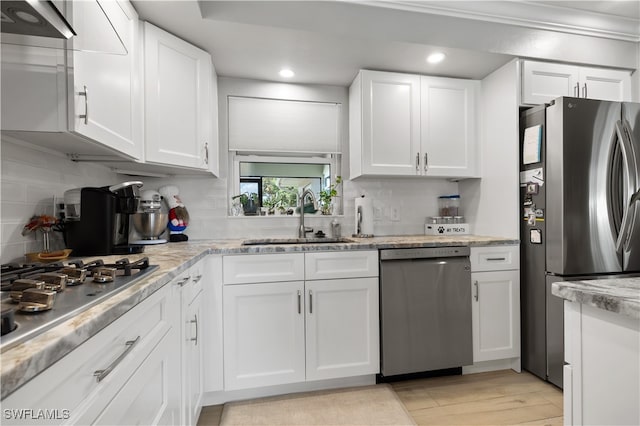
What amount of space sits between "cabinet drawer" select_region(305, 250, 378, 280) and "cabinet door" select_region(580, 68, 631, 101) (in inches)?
82.5

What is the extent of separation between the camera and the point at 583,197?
6.34 ft

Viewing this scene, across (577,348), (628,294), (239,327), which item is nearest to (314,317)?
(239,327)

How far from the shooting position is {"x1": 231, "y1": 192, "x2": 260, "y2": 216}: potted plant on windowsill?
2.58m

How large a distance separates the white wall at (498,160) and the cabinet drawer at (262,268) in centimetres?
159

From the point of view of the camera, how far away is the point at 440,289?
2062 millimetres

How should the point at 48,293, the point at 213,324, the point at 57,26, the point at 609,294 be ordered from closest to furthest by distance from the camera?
1. the point at 48,293
2. the point at 609,294
3. the point at 57,26
4. the point at 213,324

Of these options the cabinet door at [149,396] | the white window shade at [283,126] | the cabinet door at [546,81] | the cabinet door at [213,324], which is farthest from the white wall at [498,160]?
the cabinet door at [149,396]

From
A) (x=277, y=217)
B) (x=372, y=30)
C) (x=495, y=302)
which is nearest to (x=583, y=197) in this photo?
(x=495, y=302)

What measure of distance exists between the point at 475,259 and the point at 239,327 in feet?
5.41

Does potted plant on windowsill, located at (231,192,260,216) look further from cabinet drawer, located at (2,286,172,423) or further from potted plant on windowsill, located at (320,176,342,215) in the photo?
cabinet drawer, located at (2,286,172,423)

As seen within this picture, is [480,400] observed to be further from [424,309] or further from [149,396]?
[149,396]

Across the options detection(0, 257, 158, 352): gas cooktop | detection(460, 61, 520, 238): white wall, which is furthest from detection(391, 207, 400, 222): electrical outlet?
detection(0, 257, 158, 352): gas cooktop

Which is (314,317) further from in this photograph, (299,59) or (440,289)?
(299,59)

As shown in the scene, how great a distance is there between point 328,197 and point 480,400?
1744mm
